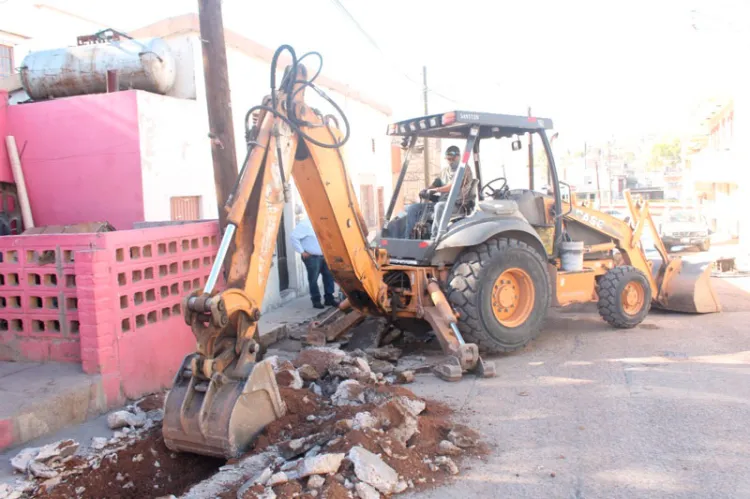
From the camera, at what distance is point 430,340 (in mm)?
7891

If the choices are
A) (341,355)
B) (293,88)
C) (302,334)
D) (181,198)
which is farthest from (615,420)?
(181,198)

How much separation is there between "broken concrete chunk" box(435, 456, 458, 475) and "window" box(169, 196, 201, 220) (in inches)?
238

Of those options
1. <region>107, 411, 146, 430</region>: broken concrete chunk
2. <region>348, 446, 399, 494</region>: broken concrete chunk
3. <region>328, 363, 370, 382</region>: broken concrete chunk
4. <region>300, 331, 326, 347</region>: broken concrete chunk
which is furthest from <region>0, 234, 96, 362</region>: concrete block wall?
<region>348, 446, 399, 494</region>: broken concrete chunk

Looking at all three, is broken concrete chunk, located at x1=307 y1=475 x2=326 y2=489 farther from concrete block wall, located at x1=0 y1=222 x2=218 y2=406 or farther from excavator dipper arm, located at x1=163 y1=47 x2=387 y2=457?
concrete block wall, located at x1=0 y1=222 x2=218 y2=406

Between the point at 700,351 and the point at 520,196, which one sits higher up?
the point at 520,196

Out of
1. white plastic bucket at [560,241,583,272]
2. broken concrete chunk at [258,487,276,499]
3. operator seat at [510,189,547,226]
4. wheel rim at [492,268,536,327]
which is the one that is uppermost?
operator seat at [510,189,547,226]

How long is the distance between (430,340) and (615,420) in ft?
10.3

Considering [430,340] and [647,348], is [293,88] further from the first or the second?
[647,348]

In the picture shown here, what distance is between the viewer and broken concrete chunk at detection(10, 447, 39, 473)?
4.12 meters

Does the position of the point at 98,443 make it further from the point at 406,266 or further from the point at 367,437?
the point at 406,266

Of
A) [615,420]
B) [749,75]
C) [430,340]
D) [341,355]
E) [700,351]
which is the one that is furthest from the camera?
[749,75]

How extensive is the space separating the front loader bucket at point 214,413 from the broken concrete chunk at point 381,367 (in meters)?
2.23

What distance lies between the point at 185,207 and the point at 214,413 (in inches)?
226

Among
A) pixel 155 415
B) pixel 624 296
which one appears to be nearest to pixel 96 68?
pixel 155 415
